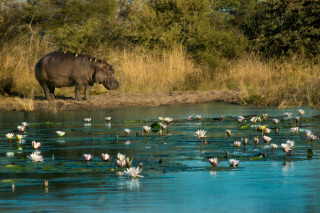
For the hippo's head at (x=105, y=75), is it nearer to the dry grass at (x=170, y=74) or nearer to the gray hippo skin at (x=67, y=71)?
the gray hippo skin at (x=67, y=71)

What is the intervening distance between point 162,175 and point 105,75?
1172cm

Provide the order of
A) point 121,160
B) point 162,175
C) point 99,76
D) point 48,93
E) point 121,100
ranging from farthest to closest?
point 121,100, point 99,76, point 48,93, point 121,160, point 162,175

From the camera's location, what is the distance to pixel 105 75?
16.8 meters

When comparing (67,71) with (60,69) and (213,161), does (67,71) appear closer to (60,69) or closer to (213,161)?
(60,69)

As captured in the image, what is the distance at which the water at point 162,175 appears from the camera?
404 centimetres

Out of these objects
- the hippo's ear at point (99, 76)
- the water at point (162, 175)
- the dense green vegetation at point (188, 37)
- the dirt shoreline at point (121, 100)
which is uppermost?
the dense green vegetation at point (188, 37)

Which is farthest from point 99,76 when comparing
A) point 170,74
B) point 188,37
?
point 188,37

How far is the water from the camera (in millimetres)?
4035

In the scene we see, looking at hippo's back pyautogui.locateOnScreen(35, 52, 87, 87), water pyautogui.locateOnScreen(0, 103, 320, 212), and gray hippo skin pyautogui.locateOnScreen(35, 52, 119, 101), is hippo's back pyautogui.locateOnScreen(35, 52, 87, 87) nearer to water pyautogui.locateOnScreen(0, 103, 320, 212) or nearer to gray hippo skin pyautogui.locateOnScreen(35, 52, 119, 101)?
gray hippo skin pyautogui.locateOnScreen(35, 52, 119, 101)

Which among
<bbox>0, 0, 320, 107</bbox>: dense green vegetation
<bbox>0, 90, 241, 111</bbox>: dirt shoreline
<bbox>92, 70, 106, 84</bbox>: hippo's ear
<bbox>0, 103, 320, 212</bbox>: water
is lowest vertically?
<bbox>0, 103, 320, 212</bbox>: water

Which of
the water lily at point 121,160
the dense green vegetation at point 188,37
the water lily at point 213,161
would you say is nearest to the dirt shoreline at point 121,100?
the dense green vegetation at point 188,37

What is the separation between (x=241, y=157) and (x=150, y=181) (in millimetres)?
1566

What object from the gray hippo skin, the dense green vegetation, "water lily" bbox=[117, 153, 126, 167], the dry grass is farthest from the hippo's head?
"water lily" bbox=[117, 153, 126, 167]

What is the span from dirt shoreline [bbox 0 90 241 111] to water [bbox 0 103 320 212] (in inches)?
245
